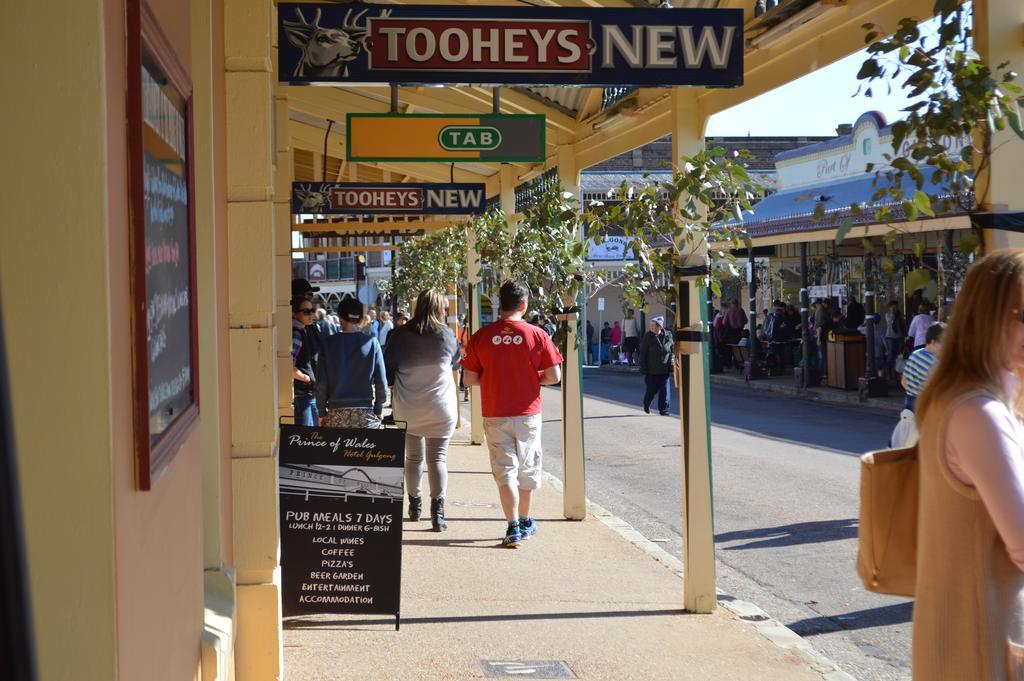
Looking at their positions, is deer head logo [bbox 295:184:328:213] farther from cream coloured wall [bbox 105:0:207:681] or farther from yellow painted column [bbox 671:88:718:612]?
cream coloured wall [bbox 105:0:207:681]

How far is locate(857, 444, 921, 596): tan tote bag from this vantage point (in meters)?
3.00

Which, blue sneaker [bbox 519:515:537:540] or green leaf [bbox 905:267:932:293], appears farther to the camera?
blue sneaker [bbox 519:515:537:540]

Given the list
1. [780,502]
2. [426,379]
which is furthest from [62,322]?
[780,502]

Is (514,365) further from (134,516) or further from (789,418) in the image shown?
(789,418)

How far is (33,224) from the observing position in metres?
1.83

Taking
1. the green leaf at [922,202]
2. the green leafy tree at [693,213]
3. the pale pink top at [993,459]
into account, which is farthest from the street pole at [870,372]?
the pale pink top at [993,459]

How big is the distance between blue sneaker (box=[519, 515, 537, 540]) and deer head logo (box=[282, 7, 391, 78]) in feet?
14.8

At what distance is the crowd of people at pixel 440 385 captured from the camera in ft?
28.2

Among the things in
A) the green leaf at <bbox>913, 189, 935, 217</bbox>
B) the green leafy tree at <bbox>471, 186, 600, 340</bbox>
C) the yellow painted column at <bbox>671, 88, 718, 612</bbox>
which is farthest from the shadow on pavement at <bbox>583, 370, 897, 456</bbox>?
the green leaf at <bbox>913, 189, 935, 217</bbox>

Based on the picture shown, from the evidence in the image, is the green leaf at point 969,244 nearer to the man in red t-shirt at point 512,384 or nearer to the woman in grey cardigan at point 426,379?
the man in red t-shirt at point 512,384

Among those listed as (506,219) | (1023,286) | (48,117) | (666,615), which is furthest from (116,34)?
(506,219)

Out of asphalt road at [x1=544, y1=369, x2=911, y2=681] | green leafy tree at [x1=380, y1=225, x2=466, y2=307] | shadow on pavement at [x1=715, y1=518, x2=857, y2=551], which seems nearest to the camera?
asphalt road at [x1=544, y1=369, x2=911, y2=681]

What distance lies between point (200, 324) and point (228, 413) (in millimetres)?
696

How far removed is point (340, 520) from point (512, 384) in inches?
99.4
